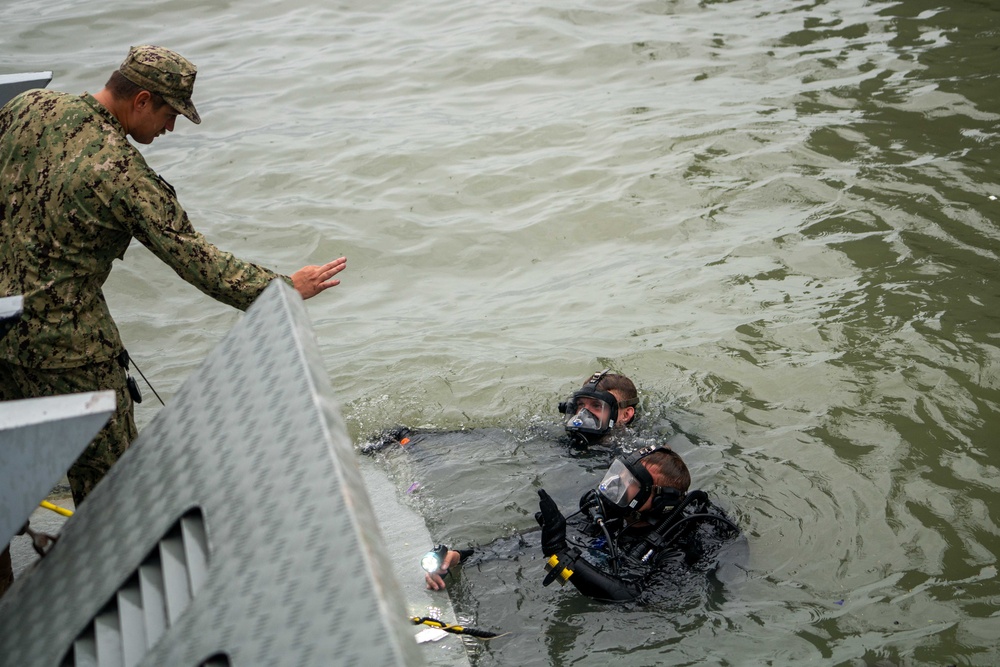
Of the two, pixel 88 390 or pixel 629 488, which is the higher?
pixel 88 390

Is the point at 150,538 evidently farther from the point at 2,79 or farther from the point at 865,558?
the point at 865,558

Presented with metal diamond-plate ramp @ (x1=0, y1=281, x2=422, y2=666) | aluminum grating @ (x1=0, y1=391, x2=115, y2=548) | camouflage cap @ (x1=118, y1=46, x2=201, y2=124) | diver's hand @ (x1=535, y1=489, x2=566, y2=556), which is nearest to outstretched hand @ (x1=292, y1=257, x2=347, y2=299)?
camouflage cap @ (x1=118, y1=46, x2=201, y2=124)

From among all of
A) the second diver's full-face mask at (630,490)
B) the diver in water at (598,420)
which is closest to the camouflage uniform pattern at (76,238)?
the second diver's full-face mask at (630,490)

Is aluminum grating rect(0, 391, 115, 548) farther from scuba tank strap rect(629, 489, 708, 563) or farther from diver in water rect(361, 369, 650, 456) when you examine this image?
diver in water rect(361, 369, 650, 456)

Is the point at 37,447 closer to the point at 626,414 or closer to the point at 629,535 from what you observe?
the point at 629,535

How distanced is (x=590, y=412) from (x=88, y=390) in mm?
2586

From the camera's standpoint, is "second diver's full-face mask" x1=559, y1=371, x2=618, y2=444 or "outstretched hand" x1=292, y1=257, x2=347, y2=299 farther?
"second diver's full-face mask" x1=559, y1=371, x2=618, y2=444

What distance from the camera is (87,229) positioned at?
2.89 meters

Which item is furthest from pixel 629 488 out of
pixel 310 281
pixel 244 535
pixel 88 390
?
pixel 244 535

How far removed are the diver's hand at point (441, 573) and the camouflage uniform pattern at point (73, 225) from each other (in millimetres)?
1458

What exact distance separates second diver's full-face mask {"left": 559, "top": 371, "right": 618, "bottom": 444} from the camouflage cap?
2.58 metres

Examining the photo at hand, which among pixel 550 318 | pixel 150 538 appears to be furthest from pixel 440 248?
pixel 150 538

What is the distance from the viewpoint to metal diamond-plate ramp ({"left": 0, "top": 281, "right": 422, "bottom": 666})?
4.88ft

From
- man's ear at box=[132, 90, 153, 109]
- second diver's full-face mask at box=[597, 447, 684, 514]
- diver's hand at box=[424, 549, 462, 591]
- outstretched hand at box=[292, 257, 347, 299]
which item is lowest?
Result: diver's hand at box=[424, 549, 462, 591]
